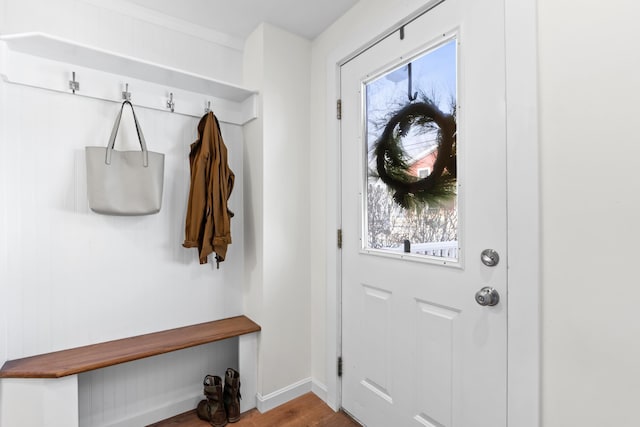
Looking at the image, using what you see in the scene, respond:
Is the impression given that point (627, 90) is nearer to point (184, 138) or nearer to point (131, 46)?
point (184, 138)

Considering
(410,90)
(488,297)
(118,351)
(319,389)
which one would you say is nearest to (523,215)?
(488,297)

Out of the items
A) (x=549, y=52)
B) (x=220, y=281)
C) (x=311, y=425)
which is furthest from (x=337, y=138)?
(x=311, y=425)

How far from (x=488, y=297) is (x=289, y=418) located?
137 cm

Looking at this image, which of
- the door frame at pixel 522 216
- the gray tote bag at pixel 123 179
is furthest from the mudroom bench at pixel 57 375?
the door frame at pixel 522 216

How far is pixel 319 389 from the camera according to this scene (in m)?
1.94

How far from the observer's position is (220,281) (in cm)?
197

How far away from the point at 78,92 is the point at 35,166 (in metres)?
0.42

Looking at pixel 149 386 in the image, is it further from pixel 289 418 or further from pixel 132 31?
pixel 132 31

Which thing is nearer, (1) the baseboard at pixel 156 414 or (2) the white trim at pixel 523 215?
(2) the white trim at pixel 523 215

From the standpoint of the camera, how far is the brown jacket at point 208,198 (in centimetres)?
169

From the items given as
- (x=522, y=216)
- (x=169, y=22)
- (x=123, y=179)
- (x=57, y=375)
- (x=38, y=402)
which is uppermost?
(x=169, y=22)

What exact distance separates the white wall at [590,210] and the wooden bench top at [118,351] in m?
1.49

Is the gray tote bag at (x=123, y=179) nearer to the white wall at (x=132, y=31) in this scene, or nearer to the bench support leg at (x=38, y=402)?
the white wall at (x=132, y=31)

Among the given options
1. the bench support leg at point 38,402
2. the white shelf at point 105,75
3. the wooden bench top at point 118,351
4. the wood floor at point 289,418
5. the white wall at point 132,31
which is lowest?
the wood floor at point 289,418
